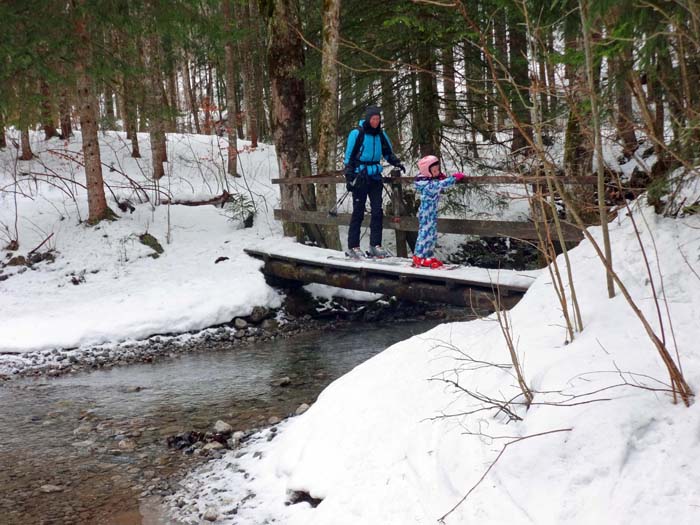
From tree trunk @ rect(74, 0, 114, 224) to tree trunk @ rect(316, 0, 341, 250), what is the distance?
435cm

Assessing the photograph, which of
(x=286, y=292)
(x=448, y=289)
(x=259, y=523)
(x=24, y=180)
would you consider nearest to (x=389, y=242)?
(x=286, y=292)

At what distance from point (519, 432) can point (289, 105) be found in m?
9.51

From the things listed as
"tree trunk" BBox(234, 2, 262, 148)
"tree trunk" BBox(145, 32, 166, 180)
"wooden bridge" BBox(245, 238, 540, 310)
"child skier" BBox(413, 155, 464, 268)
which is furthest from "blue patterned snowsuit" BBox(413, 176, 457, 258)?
"tree trunk" BBox(234, 2, 262, 148)

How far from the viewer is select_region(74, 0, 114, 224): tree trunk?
1162 cm

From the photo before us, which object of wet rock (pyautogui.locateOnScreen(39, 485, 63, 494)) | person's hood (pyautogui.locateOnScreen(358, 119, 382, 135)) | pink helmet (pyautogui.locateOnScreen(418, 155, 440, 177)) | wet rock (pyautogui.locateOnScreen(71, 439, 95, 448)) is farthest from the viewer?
person's hood (pyautogui.locateOnScreen(358, 119, 382, 135))

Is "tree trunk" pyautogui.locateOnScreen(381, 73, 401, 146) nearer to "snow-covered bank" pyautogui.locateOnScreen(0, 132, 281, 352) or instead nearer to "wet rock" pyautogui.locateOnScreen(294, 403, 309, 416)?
"snow-covered bank" pyautogui.locateOnScreen(0, 132, 281, 352)

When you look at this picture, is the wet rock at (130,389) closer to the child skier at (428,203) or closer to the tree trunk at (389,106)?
the child skier at (428,203)

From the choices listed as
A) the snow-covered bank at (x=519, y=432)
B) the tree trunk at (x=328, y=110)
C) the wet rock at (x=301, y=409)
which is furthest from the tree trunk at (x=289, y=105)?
the snow-covered bank at (x=519, y=432)

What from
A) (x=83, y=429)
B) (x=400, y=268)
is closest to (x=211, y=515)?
(x=83, y=429)

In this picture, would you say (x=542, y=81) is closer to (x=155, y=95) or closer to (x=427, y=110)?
(x=427, y=110)

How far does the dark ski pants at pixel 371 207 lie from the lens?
9.03 meters

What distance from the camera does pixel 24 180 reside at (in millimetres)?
15062

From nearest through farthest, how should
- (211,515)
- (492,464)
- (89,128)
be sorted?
(492,464)
(211,515)
(89,128)

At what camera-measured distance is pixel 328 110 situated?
10836mm
